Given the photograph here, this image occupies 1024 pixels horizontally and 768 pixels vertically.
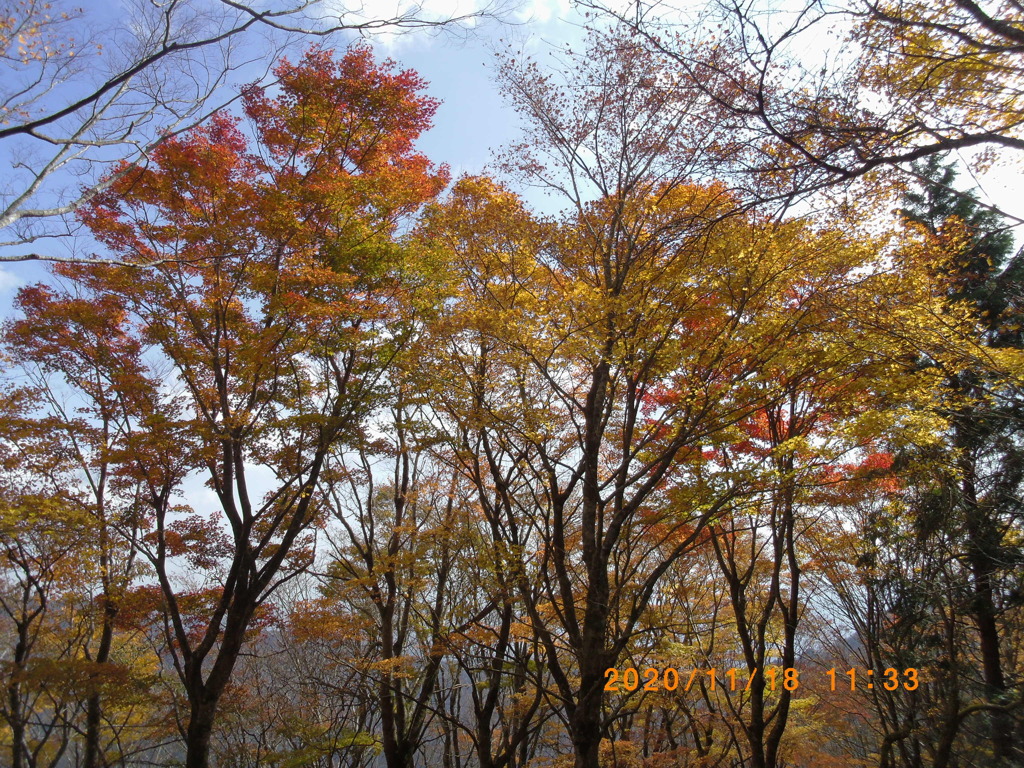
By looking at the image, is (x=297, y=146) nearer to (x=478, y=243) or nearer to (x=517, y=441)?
(x=478, y=243)

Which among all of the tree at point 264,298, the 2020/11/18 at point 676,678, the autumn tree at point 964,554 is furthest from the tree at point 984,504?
the tree at point 264,298

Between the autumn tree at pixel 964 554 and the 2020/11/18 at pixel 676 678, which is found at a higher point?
the autumn tree at pixel 964 554

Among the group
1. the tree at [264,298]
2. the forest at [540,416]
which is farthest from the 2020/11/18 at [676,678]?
the tree at [264,298]

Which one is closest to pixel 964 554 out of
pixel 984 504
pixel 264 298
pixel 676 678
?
pixel 984 504

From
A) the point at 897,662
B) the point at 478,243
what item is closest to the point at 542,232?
the point at 478,243

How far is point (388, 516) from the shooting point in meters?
12.5

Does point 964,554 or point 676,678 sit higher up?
point 964,554

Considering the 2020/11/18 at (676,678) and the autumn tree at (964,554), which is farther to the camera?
the 2020/11/18 at (676,678)

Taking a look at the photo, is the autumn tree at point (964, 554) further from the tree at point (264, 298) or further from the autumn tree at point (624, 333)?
the tree at point (264, 298)

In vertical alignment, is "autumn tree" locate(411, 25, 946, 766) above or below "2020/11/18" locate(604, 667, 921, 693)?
above

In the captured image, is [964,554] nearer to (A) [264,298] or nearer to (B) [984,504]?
(B) [984,504]

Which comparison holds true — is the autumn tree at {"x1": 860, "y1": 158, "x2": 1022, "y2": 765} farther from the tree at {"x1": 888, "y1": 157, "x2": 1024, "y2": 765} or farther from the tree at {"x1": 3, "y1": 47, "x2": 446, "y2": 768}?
the tree at {"x1": 3, "y1": 47, "x2": 446, "y2": 768}

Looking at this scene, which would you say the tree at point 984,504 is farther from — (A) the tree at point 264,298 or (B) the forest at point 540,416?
(A) the tree at point 264,298

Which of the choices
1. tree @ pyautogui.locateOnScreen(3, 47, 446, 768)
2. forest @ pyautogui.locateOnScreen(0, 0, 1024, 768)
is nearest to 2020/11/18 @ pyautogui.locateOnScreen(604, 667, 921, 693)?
forest @ pyautogui.locateOnScreen(0, 0, 1024, 768)
